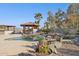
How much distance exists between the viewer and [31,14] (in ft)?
22.5

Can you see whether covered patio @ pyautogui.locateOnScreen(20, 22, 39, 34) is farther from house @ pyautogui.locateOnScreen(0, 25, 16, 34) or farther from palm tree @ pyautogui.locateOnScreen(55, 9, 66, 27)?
palm tree @ pyautogui.locateOnScreen(55, 9, 66, 27)

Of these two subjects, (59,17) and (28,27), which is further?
(28,27)

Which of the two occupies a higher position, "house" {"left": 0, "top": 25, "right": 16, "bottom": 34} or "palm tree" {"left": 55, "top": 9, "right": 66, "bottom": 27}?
"palm tree" {"left": 55, "top": 9, "right": 66, "bottom": 27}

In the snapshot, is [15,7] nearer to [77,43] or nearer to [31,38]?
[31,38]

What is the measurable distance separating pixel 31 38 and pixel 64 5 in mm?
1108

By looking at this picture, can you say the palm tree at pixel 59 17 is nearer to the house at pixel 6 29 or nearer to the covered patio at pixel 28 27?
the covered patio at pixel 28 27

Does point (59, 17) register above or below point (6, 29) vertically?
above

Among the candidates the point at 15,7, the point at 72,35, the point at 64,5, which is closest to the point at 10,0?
the point at 15,7

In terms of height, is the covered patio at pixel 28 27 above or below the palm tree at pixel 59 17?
below

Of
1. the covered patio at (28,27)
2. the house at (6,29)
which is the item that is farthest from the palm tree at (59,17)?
the house at (6,29)

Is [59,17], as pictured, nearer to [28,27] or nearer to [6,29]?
[28,27]

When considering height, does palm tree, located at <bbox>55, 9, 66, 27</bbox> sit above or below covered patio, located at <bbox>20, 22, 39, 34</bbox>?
above

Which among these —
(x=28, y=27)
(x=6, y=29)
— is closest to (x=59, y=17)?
(x=28, y=27)

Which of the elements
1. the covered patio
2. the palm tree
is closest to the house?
the covered patio
